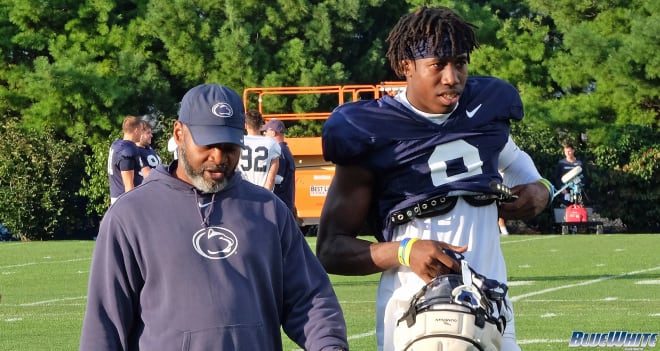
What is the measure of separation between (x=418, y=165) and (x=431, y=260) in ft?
1.43

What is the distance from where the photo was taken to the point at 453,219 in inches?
165

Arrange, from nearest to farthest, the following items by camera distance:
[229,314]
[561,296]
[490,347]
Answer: [490,347]
[229,314]
[561,296]

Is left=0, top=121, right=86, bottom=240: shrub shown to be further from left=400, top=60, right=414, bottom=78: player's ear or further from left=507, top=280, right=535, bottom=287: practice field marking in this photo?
left=400, top=60, right=414, bottom=78: player's ear

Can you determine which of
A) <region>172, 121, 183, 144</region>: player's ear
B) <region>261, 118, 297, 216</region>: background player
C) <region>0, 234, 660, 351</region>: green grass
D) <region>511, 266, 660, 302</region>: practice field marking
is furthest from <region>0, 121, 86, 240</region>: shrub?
<region>172, 121, 183, 144</region>: player's ear

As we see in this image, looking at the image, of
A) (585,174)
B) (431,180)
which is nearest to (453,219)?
(431,180)

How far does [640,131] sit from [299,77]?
9167 millimetres

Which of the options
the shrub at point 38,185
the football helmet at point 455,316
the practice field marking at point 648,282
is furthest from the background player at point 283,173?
the shrub at point 38,185

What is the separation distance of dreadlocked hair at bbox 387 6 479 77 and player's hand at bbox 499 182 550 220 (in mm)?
544

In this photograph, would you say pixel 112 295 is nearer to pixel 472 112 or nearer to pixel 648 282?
pixel 472 112

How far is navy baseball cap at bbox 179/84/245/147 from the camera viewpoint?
13.9ft

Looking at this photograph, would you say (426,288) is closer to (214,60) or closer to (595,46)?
(595,46)

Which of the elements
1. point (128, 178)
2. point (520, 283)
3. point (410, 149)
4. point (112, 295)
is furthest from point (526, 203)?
point (128, 178)

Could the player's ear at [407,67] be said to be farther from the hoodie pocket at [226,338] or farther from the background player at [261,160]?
the background player at [261,160]

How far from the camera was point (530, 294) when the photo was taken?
12883 mm
